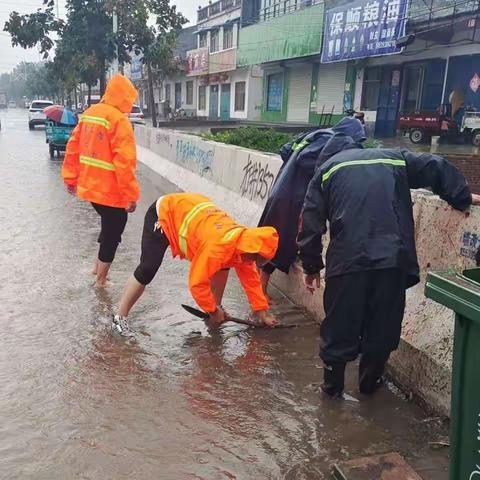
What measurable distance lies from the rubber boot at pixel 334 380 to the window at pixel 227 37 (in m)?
34.4

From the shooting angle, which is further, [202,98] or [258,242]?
[202,98]

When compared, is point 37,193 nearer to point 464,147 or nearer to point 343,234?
point 343,234

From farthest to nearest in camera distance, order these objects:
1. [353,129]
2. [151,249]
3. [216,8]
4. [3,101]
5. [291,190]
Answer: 1. [3,101]
2. [216,8]
3. [291,190]
4. [151,249]
5. [353,129]

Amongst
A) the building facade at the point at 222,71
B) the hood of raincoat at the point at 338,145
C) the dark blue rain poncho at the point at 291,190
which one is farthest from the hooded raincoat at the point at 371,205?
the building facade at the point at 222,71

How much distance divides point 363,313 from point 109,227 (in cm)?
284

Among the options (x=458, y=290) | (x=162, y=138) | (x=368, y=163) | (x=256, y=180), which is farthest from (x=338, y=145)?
(x=162, y=138)

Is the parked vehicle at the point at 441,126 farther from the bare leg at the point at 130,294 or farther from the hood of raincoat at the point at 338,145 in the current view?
the bare leg at the point at 130,294

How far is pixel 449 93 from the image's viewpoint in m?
18.1

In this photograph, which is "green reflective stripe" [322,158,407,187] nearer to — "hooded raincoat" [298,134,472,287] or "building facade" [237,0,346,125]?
"hooded raincoat" [298,134,472,287]

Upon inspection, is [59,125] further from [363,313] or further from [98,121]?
[363,313]

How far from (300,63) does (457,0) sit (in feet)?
35.3

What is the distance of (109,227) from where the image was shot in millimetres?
5047

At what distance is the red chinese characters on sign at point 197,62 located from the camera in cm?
3797

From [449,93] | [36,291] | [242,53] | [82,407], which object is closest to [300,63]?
[242,53]
